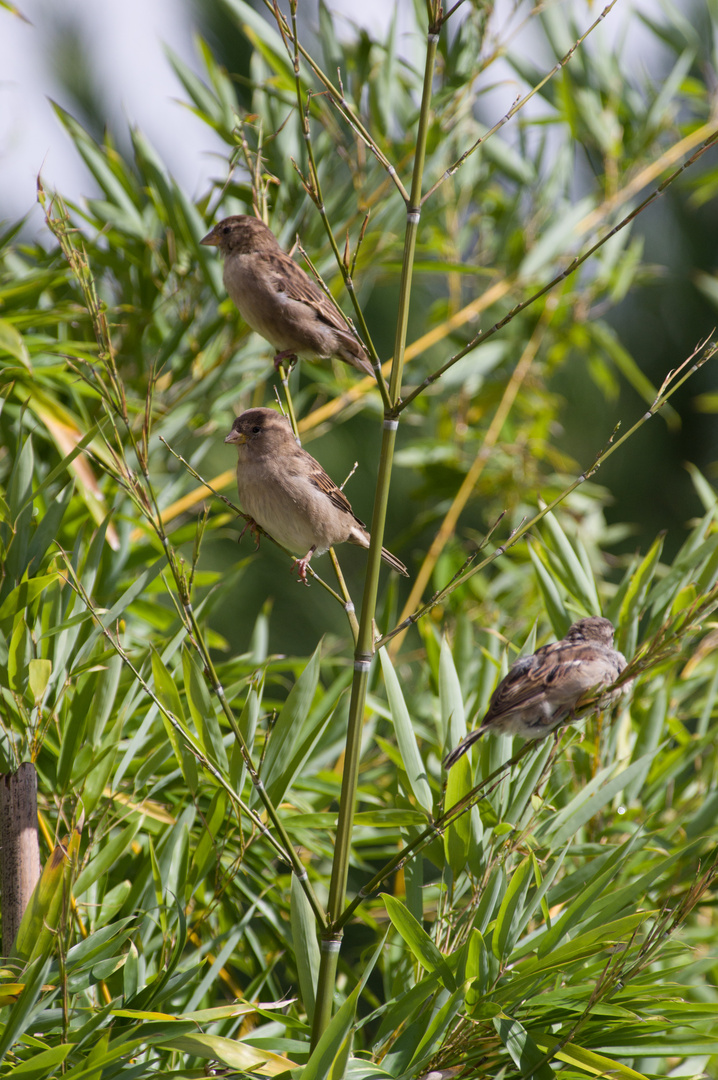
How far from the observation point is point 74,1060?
1.19 m

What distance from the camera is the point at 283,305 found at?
5.61ft

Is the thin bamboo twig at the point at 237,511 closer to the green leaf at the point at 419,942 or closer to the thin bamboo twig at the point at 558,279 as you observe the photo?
the thin bamboo twig at the point at 558,279

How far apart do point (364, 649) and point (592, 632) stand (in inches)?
21.6

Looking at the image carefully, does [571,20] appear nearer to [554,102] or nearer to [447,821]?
[554,102]

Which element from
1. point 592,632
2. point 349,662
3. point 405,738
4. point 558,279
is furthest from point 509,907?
point 349,662

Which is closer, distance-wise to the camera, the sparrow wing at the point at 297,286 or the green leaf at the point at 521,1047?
the green leaf at the point at 521,1047

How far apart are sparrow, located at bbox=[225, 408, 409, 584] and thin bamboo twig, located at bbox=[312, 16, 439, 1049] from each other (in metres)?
0.52

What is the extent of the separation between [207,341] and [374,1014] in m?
1.57

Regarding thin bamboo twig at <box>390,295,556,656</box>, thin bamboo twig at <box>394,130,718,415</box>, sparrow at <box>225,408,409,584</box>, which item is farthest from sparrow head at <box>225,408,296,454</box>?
thin bamboo twig at <box>390,295,556,656</box>

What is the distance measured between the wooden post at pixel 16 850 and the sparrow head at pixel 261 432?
67 cm

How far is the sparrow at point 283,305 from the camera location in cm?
170

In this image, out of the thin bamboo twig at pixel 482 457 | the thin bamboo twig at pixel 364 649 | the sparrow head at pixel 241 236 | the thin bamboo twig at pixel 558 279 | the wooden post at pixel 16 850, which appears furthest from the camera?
the thin bamboo twig at pixel 482 457

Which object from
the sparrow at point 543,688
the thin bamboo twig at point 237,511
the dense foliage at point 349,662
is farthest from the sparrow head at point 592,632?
the thin bamboo twig at point 237,511

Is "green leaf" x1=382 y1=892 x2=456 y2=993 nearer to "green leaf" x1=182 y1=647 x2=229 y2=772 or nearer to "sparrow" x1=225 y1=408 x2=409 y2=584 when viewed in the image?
"green leaf" x1=182 y1=647 x2=229 y2=772
